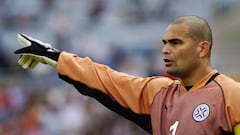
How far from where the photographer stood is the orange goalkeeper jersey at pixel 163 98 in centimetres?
556

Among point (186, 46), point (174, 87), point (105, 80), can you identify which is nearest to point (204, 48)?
point (186, 46)

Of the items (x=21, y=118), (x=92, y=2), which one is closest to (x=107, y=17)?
(x=92, y=2)

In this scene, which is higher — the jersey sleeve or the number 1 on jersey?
the jersey sleeve

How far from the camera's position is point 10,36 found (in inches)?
635

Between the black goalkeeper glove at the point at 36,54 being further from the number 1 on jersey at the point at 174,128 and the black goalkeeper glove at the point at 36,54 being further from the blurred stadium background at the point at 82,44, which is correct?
the blurred stadium background at the point at 82,44

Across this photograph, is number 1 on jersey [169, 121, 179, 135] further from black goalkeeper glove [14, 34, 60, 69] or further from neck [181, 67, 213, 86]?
black goalkeeper glove [14, 34, 60, 69]

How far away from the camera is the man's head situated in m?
5.75

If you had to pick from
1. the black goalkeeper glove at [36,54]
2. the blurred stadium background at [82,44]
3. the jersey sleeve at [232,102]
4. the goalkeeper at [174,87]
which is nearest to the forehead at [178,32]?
the goalkeeper at [174,87]

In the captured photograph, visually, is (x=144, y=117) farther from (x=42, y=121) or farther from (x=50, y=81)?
(x=50, y=81)

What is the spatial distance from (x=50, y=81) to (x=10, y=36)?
7.84ft

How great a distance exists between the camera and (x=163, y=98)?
19.4 ft

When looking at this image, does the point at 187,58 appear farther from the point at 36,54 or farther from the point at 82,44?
the point at 82,44

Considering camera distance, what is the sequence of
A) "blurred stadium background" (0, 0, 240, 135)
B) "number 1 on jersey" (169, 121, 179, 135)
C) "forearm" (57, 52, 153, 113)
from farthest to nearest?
"blurred stadium background" (0, 0, 240, 135)
"forearm" (57, 52, 153, 113)
"number 1 on jersey" (169, 121, 179, 135)

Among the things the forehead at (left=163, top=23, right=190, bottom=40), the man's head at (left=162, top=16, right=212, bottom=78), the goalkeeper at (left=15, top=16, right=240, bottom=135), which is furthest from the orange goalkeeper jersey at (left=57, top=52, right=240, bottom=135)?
the forehead at (left=163, top=23, right=190, bottom=40)
